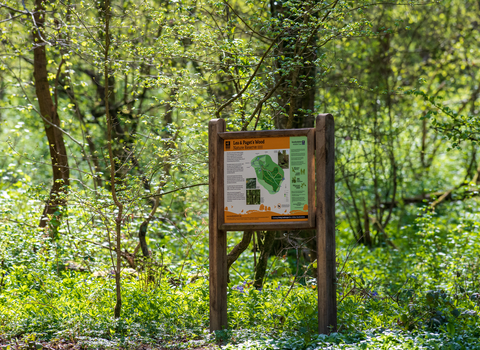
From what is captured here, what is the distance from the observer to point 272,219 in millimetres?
4512

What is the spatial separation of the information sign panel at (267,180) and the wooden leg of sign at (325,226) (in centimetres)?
15

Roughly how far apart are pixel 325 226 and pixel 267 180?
737 millimetres

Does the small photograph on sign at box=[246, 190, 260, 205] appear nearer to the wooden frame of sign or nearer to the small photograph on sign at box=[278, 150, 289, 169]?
the wooden frame of sign

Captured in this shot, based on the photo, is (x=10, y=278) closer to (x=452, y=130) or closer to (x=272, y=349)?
(x=272, y=349)

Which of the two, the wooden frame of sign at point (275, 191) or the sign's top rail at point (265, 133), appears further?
the sign's top rail at point (265, 133)

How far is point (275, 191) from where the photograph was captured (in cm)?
454

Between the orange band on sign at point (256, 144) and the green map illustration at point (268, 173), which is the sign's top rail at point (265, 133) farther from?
the green map illustration at point (268, 173)

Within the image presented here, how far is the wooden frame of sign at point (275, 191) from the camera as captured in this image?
4.40 meters

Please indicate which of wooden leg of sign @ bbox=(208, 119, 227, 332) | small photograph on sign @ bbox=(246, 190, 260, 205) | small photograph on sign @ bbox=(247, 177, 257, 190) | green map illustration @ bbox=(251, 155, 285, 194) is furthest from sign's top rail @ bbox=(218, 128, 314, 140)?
small photograph on sign @ bbox=(246, 190, 260, 205)

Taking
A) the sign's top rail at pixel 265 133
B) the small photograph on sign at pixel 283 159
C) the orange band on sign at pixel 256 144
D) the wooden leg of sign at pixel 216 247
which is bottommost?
the wooden leg of sign at pixel 216 247

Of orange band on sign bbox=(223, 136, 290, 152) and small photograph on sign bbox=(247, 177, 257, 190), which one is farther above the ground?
orange band on sign bbox=(223, 136, 290, 152)

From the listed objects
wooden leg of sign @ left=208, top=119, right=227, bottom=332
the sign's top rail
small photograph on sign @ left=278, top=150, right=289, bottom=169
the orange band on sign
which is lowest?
wooden leg of sign @ left=208, top=119, right=227, bottom=332

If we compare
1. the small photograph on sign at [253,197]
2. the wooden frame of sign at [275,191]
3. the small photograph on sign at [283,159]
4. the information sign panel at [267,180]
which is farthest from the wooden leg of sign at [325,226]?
the small photograph on sign at [253,197]

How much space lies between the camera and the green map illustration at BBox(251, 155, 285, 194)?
4539mm
